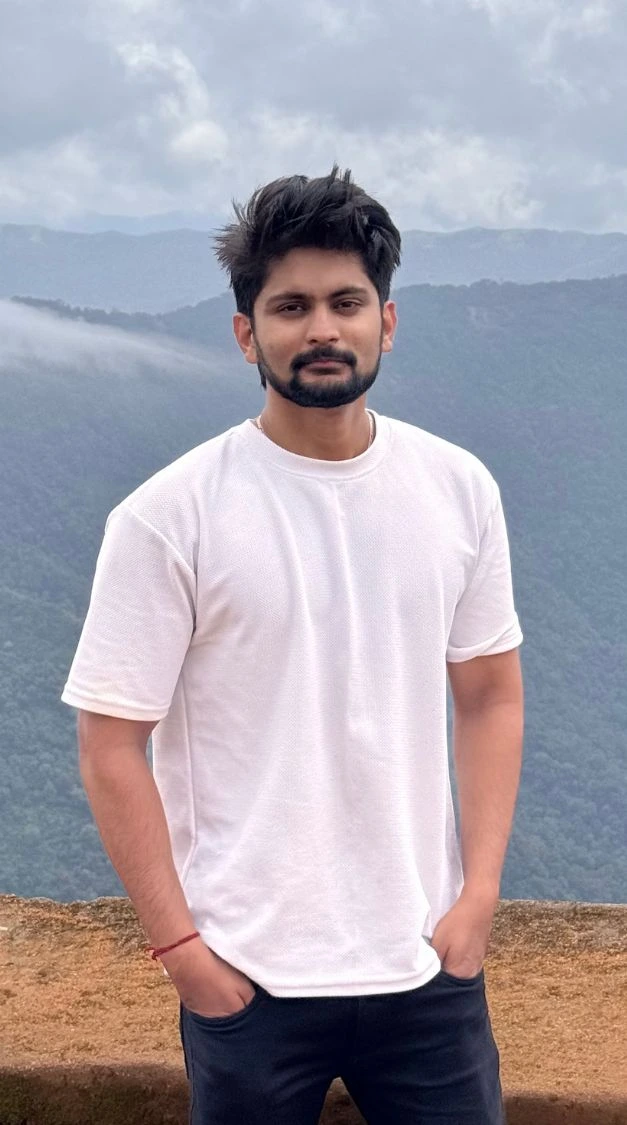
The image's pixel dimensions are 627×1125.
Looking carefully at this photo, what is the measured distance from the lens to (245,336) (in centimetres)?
237

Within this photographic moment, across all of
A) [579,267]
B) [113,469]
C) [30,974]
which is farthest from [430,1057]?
[579,267]

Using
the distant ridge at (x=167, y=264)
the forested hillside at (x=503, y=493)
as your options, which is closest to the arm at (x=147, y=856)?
the forested hillside at (x=503, y=493)

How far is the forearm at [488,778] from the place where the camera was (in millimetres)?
2465

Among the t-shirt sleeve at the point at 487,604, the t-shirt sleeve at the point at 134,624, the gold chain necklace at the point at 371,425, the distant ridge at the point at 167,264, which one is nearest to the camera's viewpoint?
the t-shirt sleeve at the point at 134,624

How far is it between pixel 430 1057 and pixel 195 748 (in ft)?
2.46

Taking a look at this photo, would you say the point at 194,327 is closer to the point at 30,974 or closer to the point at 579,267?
the point at 579,267

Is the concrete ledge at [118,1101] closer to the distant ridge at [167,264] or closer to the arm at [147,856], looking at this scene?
the arm at [147,856]

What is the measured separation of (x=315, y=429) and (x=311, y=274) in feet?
0.97

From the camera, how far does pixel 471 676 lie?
2553 millimetres

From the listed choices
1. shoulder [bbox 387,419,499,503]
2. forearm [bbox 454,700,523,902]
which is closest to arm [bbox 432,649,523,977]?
forearm [bbox 454,700,523,902]

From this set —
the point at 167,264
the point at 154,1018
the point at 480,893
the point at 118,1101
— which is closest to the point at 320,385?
the point at 480,893

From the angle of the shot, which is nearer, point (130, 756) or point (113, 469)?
point (130, 756)

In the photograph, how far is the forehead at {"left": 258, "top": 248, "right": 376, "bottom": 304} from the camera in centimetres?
224

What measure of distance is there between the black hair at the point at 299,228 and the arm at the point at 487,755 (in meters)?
0.84
